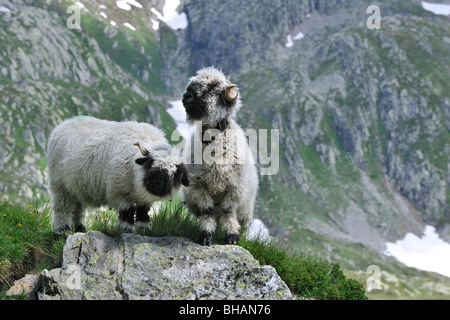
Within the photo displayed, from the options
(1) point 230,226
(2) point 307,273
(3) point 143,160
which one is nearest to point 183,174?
(3) point 143,160

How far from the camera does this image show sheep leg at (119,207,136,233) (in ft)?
35.5

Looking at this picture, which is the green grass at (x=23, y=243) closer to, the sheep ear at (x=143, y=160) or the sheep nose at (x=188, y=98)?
the sheep ear at (x=143, y=160)

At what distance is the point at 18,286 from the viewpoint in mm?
9578

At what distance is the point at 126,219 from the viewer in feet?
35.7

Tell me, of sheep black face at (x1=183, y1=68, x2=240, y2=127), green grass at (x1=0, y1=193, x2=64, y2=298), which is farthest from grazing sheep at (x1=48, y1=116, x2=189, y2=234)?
sheep black face at (x1=183, y1=68, x2=240, y2=127)

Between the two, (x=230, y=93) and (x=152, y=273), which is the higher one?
(x=230, y=93)

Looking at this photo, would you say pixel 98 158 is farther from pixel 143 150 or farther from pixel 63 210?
pixel 63 210

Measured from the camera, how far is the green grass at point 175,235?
34.3ft

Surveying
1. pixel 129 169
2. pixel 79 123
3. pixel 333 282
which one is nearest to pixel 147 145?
pixel 129 169

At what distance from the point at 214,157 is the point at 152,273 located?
3301 mm

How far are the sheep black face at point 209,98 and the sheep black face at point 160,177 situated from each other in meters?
1.47

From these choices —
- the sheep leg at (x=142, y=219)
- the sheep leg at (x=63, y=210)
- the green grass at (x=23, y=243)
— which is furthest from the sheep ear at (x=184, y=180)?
the sheep leg at (x=63, y=210)
